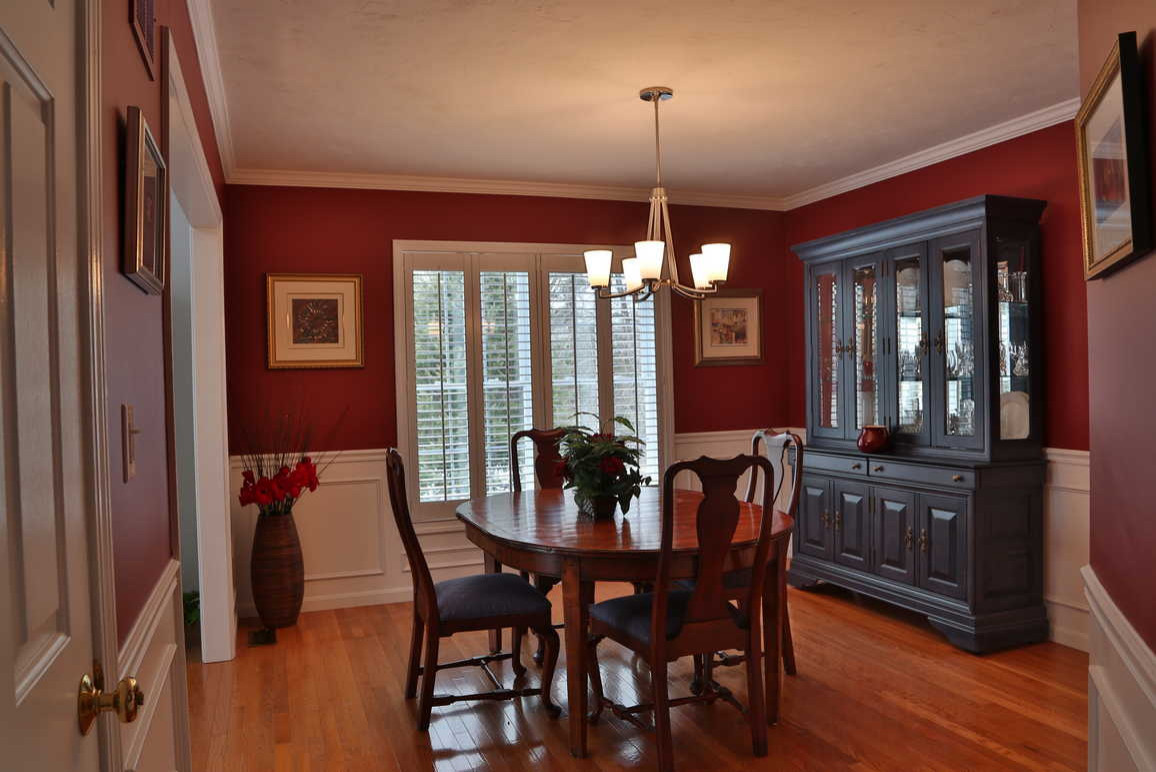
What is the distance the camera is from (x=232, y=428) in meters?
4.82

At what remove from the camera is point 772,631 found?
316 centimetres

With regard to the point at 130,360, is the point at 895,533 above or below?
below

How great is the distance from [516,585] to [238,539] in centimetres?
218

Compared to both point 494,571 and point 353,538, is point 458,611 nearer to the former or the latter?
point 494,571

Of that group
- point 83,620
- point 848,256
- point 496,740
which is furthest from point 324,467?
point 83,620

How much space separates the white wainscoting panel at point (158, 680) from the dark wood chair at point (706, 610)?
1417mm

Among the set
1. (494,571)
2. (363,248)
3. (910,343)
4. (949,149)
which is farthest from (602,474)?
(949,149)

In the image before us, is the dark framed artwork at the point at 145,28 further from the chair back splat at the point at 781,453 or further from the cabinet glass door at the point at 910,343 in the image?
the cabinet glass door at the point at 910,343

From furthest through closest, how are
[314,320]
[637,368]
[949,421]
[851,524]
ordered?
[637,368] < [314,320] < [851,524] < [949,421]

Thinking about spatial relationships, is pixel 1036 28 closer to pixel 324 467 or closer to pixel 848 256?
pixel 848 256

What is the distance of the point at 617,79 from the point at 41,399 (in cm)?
298

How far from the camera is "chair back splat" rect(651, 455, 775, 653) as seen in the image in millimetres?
2711

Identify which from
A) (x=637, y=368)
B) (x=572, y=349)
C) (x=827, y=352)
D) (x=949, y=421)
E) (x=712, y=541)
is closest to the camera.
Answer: (x=712, y=541)

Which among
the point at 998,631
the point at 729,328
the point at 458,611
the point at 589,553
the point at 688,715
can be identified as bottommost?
the point at 688,715
